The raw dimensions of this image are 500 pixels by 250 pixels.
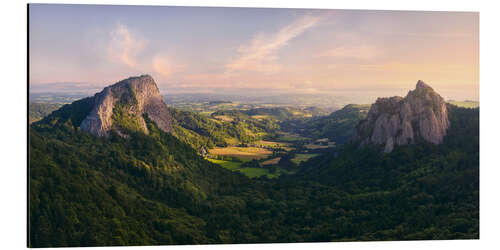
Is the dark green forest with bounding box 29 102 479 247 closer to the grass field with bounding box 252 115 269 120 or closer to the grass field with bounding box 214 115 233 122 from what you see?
the grass field with bounding box 214 115 233 122

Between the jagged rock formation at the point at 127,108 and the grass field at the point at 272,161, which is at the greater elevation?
the jagged rock formation at the point at 127,108

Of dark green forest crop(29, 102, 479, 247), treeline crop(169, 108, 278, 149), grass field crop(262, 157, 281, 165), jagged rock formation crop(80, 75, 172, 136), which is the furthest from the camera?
treeline crop(169, 108, 278, 149)

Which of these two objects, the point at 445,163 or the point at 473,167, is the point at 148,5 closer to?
the point at 473,167

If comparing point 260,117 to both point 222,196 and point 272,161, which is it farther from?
point 222,196

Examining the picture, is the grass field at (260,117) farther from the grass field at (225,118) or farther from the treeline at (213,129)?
the grass field at (225,118)

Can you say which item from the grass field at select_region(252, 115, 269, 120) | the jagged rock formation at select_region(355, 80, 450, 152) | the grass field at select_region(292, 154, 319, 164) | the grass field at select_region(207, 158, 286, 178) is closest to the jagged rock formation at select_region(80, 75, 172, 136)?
the grass field at select_region(207, 158, 286, 178)

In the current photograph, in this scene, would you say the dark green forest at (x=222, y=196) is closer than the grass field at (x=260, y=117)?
Yes

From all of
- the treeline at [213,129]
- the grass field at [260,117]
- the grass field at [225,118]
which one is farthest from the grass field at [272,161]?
the grass field at [260,117]
